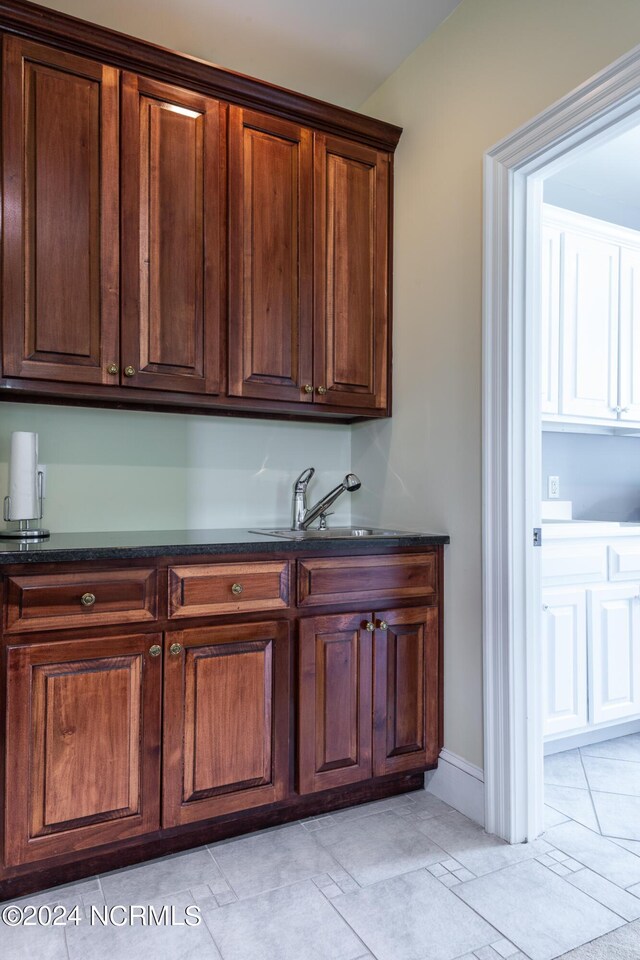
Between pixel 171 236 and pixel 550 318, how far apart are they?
1.65 m

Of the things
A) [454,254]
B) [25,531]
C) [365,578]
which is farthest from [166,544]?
[454,254]

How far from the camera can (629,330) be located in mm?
2916

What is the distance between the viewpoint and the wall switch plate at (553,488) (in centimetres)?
312

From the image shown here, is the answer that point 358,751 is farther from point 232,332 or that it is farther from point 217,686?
point 232,332

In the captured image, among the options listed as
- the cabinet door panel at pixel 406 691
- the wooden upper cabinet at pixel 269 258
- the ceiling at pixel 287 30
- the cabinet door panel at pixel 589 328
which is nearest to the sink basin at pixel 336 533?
the cabinet door panel at pixel 406 691

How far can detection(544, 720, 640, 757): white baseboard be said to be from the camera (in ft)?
8.20

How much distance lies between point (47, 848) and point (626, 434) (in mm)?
3143

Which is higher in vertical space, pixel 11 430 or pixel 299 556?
pixel 11 430

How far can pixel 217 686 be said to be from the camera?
A: 1.80m

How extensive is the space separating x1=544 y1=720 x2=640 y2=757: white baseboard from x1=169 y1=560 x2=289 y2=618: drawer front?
1.35 m

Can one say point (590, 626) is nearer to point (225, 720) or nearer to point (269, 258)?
point (225, 720)

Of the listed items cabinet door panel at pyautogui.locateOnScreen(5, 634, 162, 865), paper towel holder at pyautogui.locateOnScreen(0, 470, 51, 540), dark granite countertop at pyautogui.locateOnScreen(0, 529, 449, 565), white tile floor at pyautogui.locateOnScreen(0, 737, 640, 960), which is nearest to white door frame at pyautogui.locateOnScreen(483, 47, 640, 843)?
white tile floor at pyautogui.locateOnScreen(0, 737, 640, 960)

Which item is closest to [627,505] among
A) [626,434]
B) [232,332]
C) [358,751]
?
[626,434]

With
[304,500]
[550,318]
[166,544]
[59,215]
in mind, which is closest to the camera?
[166,544]
